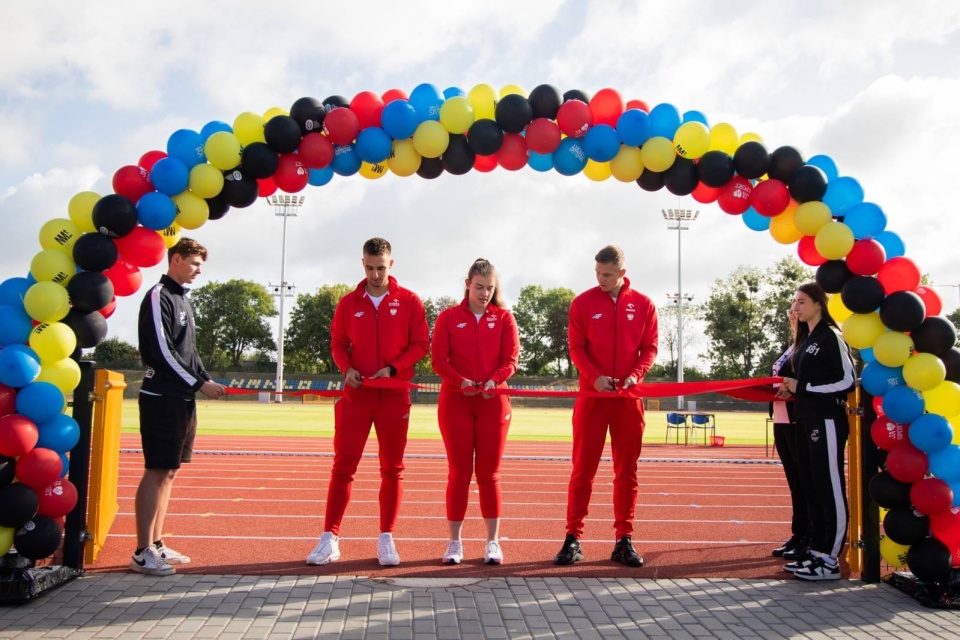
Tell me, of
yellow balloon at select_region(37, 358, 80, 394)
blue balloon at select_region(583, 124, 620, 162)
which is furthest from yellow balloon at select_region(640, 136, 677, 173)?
yellow balloon at select_region(37, 358, 80, 394)

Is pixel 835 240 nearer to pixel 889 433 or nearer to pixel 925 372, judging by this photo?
pixel 925 372

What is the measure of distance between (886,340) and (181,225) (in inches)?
198

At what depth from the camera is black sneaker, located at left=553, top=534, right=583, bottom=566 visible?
567cm

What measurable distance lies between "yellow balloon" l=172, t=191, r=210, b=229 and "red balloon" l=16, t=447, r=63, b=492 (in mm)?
1839

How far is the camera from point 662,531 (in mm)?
7289

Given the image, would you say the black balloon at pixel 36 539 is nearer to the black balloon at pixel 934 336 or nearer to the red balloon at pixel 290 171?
the red balloon at pixel 290 171

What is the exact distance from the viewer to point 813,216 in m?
5.56

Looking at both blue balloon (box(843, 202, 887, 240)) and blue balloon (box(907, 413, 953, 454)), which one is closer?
blue balloon (box(907, 413, 953, 454))

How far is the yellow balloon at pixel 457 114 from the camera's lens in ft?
19.5

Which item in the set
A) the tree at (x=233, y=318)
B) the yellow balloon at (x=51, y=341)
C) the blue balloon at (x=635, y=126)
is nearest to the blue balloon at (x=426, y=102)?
the blue balloon at (x=635, y=126)

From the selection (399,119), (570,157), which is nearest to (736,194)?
(570,157)

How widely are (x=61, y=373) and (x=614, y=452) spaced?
3.78 m

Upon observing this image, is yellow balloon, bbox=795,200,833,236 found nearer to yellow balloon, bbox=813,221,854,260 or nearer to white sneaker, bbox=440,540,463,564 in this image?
yellow balloon, bbox=813,221,854,260

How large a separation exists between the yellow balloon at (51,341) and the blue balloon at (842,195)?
5.26 metres
